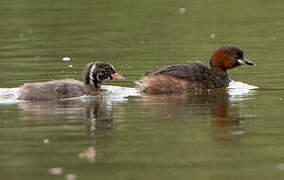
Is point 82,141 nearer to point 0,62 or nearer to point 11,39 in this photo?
point 0,62

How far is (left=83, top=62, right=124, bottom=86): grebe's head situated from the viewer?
12.4m

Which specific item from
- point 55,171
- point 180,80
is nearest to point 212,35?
point 180,80

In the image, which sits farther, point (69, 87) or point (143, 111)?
point (69, 87)

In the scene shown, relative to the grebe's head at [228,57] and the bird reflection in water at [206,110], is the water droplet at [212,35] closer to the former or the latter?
the grebe's head at [228,57]

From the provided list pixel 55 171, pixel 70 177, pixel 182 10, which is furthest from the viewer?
pixel 182 10

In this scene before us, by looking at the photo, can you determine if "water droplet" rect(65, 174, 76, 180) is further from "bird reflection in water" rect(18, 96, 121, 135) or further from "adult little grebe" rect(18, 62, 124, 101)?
"adult little grebe" rect(18, 62, 124, 101)

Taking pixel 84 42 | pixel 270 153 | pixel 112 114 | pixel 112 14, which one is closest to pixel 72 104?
pixel 112 114

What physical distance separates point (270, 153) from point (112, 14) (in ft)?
46.7

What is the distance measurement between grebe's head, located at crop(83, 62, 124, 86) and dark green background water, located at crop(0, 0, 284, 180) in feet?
1.82

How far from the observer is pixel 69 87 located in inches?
465

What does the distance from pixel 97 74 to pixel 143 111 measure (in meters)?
2.07

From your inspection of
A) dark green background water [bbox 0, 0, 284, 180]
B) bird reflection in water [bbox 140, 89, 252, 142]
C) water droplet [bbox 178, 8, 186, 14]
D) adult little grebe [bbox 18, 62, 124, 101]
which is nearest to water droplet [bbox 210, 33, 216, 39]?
dark green background water [bbox 0, 0, 284, 180]

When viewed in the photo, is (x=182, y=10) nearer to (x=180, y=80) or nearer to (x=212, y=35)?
(x=212, y=35)

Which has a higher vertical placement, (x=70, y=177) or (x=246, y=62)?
(x=246, y=62)
